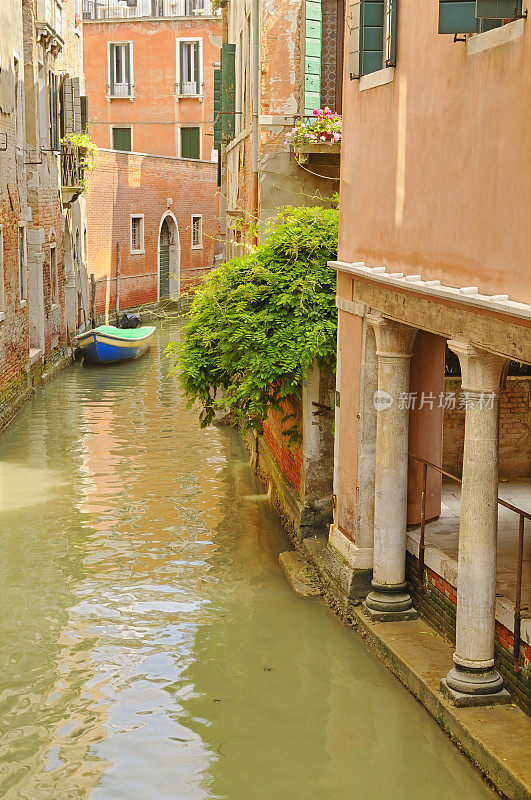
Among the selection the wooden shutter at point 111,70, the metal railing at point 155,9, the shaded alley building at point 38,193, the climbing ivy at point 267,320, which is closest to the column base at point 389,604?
the climbing ivy at point 267,320

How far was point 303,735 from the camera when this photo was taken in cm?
564

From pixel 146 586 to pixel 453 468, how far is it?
2.82 m

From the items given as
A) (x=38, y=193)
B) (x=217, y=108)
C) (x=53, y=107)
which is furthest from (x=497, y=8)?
(x=53, y=107)

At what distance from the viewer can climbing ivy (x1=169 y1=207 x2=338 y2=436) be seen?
7.96 m

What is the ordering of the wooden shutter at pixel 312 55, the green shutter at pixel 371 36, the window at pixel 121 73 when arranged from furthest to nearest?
the window at pixel 121 73
the wooden shutter at pixel 312 55
the green shutter at pixel 371 36

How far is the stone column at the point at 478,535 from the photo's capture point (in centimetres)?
523

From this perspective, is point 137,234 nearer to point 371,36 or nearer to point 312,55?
point 312,55

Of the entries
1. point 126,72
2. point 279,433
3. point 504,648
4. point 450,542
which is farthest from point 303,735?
point 126,72

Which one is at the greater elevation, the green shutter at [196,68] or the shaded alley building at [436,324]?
the green shutter at [196,68]

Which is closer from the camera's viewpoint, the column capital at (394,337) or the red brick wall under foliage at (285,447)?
the column capital at (394,337)

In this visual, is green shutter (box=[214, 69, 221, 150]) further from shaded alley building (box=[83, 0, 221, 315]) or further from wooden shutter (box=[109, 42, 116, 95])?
wooden shutter (box=[109, 42, 116, 95])

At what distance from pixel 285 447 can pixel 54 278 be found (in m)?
10.9

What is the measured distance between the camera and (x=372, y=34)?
6562 millimetres

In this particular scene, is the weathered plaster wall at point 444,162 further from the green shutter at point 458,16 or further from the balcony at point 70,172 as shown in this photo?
the balcony at point 70,172
